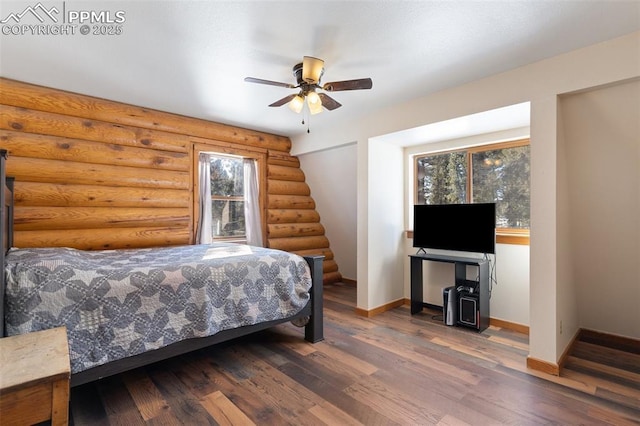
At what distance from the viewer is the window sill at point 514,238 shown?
324cm

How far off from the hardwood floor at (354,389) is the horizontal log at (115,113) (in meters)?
2.77

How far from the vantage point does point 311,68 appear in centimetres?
237

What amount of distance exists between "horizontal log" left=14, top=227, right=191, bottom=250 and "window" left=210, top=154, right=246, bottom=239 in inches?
25.1

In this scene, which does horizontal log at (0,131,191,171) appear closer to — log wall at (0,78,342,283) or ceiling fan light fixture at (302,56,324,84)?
log wall at (0,78,342,283)

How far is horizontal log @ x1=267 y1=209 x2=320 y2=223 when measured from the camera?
495 centimetres

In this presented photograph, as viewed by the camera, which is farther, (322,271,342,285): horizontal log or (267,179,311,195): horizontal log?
(322,271,342,285): horizontal log

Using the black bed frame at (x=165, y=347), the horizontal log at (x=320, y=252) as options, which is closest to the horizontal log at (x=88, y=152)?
the black bed frame at (x=165, y=347)

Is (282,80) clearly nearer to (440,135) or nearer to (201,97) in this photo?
(201,97)

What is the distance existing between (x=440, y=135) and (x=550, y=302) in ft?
6.74

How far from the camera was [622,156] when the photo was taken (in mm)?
2465

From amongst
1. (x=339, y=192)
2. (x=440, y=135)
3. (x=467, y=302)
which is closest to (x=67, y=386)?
(x=467, y=302)

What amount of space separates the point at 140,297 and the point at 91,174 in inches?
83.3

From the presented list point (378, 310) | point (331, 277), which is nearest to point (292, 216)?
point (331, 277)

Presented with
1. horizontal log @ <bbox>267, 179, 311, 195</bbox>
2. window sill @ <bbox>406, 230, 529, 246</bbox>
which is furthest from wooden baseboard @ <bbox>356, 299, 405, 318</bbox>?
horizontal log @ <bbox>267, 179, 311, 195</bbox>
